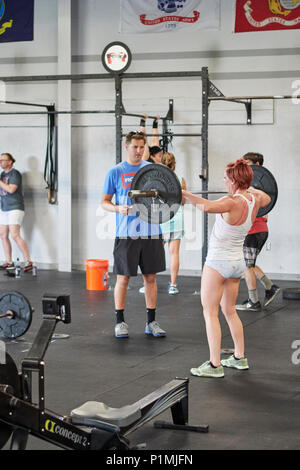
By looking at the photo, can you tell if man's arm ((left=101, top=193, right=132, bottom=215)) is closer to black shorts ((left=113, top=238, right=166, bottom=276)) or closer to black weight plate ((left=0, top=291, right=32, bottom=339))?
black shorts ((left=113, top=238, right=166, bottom=276))

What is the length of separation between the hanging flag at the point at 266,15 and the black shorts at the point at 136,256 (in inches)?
137

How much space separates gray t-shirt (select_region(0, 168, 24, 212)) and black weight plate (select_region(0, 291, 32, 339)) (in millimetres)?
5193

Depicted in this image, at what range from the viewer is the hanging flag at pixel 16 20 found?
7770 mm

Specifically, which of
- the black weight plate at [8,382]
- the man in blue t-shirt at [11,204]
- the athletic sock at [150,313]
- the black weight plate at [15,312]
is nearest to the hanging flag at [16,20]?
the man in blue t-shirt at [11,204]

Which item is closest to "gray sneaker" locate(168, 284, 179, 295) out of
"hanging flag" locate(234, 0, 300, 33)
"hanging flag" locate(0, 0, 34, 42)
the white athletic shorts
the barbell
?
the barbell

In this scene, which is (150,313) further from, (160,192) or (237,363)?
(160,192)

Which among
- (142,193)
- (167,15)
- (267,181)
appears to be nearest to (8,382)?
(142,193)

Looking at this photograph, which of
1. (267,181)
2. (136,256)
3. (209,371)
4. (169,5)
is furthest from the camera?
(169,5)

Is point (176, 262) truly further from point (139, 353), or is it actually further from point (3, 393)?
point (3, 393)

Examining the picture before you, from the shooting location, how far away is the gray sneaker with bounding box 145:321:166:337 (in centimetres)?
453

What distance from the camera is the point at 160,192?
351 centimetres

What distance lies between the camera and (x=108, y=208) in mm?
4359

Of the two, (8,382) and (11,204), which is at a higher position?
(11,204)

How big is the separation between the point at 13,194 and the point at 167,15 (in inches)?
98.9
